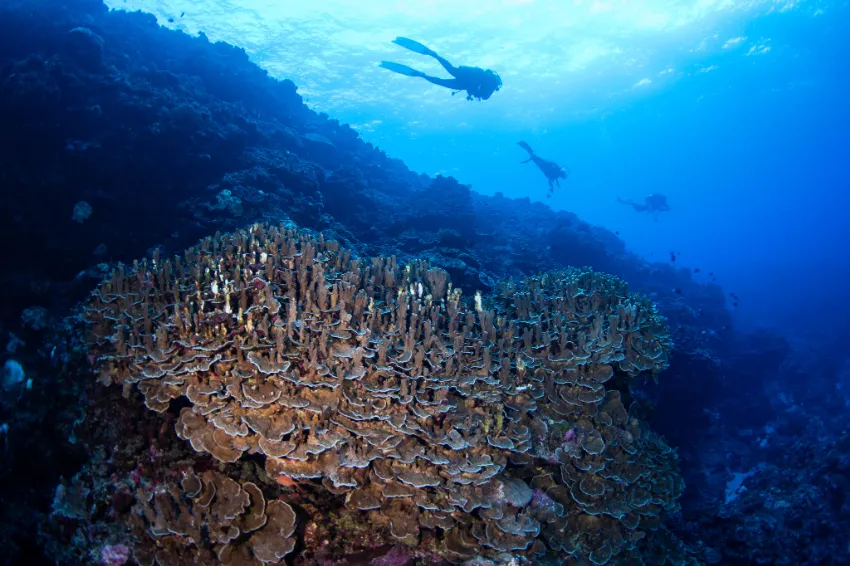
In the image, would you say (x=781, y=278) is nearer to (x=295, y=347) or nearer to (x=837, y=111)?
(x=837, y=111)

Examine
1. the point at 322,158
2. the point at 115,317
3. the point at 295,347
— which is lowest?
the point at 115,317

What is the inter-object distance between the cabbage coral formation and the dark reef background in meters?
1.12

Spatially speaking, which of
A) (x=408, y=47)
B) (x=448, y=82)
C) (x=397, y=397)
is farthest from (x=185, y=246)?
(x=448, y=82)

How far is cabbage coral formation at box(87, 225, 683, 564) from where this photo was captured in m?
3.92

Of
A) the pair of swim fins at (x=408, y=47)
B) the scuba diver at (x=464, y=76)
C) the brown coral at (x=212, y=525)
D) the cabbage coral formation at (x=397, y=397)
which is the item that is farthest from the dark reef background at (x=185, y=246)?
the pair of swim fins at (x=408, y=47)

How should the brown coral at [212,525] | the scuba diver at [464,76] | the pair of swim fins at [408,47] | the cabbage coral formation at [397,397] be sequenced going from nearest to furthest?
the brown coral at [212,525] → the cabbage coral formation at [397,397] → the pair of swim fins at [408,47] → the scuba diver at [464,76]

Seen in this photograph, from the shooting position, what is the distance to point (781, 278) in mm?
58781

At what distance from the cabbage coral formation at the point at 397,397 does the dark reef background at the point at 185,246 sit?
3.69 feet

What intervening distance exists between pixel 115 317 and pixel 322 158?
Answer: 19.8m

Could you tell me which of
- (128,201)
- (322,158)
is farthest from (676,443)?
(322,158)

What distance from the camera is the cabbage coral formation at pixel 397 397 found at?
154 inches

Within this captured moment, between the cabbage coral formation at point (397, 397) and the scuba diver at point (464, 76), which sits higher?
the scuba diver at point (464, 76)

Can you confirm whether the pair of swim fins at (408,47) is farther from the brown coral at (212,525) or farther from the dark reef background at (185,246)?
the brown coral at (212,525)

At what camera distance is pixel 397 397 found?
4.11 meters
